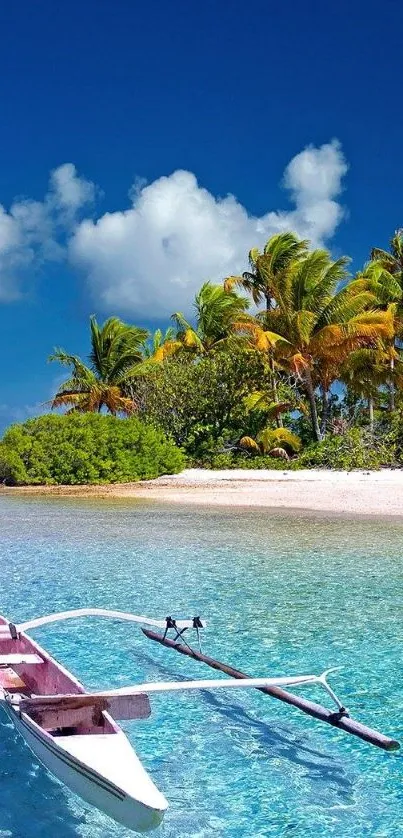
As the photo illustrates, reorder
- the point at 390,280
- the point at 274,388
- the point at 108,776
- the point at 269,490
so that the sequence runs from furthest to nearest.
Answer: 1. the point at 390,280
2. the point at 274,388
3. the point at 269,490
4. the point at 108,776

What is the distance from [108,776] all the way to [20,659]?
176 centimetres

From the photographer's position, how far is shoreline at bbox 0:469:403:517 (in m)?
19.0

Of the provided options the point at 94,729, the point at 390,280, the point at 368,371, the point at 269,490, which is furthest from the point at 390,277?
the point at 94,729

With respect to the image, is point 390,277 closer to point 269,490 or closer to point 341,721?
point 269,490

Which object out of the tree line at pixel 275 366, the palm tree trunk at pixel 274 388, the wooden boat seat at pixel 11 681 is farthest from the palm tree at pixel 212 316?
the wooden boat seat at pixel 11 681

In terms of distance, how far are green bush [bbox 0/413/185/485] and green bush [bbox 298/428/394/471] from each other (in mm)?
4635

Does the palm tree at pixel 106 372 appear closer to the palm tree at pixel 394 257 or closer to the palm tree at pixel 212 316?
the palm tree at pixel 212 316

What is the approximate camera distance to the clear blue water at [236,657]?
4207mm

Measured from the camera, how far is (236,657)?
6887 mm

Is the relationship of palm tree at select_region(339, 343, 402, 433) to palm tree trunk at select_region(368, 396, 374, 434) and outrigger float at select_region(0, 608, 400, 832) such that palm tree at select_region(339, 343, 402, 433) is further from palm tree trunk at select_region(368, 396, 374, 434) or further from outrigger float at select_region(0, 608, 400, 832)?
outrigger float at select_region(0, 608, 400, 832)

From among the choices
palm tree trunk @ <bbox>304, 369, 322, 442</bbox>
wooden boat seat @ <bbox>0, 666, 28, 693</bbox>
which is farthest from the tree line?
wooden boat seat @ <bbox>0, 666, 28, 693</bbox>

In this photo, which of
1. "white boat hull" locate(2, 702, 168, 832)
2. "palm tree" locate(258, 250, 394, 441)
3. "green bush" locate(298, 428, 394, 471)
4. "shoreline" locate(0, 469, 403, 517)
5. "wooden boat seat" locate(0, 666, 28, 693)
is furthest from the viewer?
"palm tree" locate(258, 250, 394, 441)

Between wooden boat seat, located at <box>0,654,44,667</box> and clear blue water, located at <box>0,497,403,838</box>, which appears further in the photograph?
wooden boat seat, located at <box>0,654,44,667</box>

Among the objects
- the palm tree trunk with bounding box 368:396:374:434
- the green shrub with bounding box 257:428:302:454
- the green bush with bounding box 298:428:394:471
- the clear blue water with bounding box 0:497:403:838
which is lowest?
the clear blue water with bounding box 0:497:403:838
